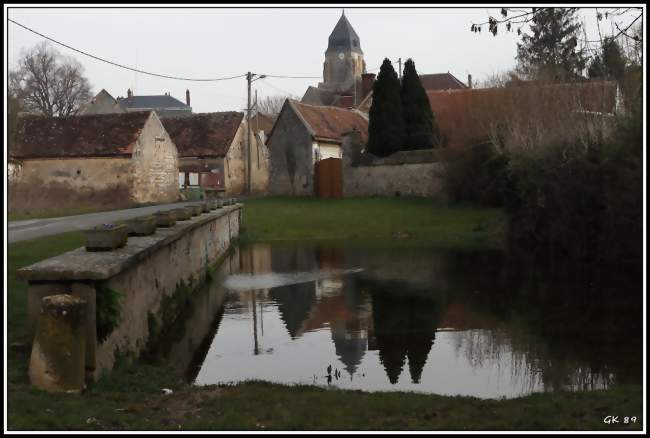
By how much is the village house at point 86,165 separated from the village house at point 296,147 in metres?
7.19

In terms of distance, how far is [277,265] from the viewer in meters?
19.6

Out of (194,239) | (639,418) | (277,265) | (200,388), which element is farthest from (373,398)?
(277,265)

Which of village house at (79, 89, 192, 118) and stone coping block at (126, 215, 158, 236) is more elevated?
village house at (79, 89, 192, 118)

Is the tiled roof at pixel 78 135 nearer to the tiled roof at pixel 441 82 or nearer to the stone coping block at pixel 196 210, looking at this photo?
the stone coping block at pixel 196 210

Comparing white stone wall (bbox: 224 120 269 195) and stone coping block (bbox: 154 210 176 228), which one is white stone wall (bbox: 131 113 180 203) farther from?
stone coping block (bbox: 154 210 176 228)

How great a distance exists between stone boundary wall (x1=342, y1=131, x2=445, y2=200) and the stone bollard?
1091 inches

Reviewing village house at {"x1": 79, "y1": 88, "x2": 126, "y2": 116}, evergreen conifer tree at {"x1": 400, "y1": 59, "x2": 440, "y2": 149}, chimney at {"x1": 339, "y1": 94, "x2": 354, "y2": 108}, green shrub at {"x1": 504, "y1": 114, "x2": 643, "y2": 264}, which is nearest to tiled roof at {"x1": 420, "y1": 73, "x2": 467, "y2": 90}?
chimney at {"x1": 339, "y1": 94, "x2": 354, "y2": 108}

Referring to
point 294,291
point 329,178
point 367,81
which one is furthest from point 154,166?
point 294,291

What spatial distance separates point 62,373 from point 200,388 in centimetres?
142

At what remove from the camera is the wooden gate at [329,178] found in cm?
3894

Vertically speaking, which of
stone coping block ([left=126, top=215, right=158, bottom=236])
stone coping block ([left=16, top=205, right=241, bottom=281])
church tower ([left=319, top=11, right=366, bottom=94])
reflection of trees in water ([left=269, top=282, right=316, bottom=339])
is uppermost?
church tower ([left=319, top=11, right=366, bottom=94])

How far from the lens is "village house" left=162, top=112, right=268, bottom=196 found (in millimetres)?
43812

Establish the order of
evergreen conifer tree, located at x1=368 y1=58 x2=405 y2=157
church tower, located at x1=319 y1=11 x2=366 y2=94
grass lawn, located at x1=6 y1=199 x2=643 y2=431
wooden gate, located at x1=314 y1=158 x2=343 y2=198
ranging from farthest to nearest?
church tower, located at x1=319 y1=11 x2=366 y2=94
wooden gate, located at x1=314 y1=158 x2=343 y2=198
evergreen conifer tree, located at x1=368 y1=58 x2=405 y2=157
grass lawn, located at x1=6 y1=199 x2=643 y2=431

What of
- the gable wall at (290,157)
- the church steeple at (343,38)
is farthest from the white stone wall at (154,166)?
the church steeple at (343,38)
